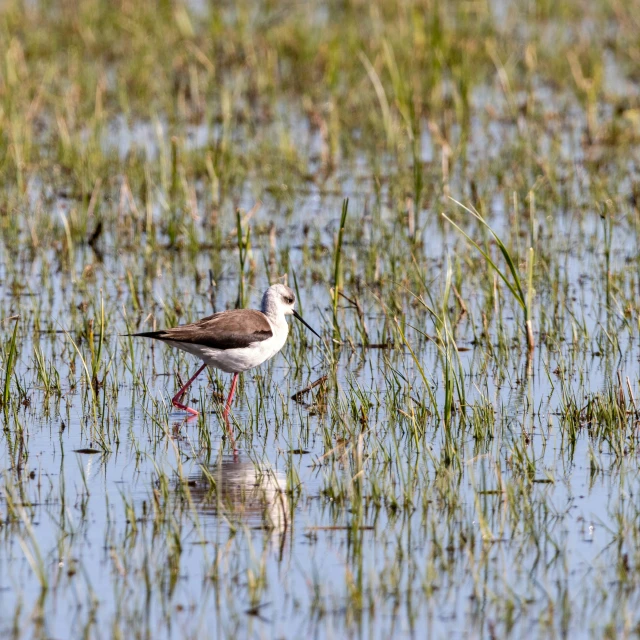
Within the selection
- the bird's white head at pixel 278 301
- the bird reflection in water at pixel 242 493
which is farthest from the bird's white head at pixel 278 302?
the bird reflection in water at pixel 242 493

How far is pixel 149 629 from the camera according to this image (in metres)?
4.89

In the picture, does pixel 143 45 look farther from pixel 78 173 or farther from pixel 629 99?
pixel 629 99

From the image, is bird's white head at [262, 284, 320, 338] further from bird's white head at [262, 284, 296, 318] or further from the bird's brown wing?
the bird's brown wing

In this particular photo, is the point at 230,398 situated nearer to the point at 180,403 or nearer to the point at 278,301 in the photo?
the point at 180,403

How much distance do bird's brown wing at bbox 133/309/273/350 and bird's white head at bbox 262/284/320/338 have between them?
1.02 feet

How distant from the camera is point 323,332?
30.3 ft

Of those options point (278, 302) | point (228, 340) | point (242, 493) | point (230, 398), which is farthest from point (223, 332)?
point (242, 493)

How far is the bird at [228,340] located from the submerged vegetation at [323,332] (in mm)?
247

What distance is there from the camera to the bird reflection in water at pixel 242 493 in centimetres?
601

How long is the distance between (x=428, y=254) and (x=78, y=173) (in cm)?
397

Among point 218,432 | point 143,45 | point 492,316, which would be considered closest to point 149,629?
point 218,432

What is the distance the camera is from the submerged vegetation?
5.33 m

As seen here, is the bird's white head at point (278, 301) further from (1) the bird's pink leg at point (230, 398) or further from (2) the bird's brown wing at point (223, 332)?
(1) the bird's pink leg at point (230, 398)

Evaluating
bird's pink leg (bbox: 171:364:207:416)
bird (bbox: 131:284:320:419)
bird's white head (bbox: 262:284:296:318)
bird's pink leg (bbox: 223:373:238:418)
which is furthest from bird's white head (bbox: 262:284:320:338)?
bird's pink leg (bbox: 171:364:207:416)
